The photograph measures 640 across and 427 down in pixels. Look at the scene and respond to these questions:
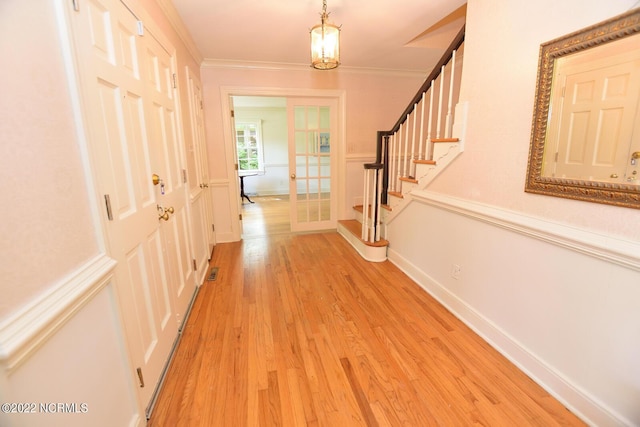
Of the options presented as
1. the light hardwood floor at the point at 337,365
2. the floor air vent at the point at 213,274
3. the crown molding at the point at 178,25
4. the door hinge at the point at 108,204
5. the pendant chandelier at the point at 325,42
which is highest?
the crown molding at the point at 178,25


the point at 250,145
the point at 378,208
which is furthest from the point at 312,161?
the point at 250,145

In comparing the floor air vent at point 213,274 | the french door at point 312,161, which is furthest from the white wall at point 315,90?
the floor air vent at point 213,274

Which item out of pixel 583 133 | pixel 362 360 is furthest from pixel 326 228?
pixel 583 133

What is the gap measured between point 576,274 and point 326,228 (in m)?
3.25

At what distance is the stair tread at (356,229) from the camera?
3.17 meters

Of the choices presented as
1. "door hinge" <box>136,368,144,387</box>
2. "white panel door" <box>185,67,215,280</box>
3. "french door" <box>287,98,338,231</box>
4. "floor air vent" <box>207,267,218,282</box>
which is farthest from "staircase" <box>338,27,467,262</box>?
"door hinge" <box>136,368,144,387</box>

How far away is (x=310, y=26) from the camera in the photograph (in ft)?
8.23

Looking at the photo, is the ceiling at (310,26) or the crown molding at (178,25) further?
the ceiling at (310,26)

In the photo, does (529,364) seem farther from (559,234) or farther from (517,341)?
(559,234)

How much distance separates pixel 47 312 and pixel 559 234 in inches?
79.3

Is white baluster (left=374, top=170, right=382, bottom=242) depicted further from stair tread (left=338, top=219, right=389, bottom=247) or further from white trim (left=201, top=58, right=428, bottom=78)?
white trim (left=201, top=58, right=428, bottom=78)

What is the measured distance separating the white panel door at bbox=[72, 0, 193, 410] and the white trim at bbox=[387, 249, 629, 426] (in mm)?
2032

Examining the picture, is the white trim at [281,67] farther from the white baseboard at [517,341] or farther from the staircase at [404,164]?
the white baseboard at [517,341]

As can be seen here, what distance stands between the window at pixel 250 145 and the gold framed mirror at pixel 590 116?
691 centimetres
